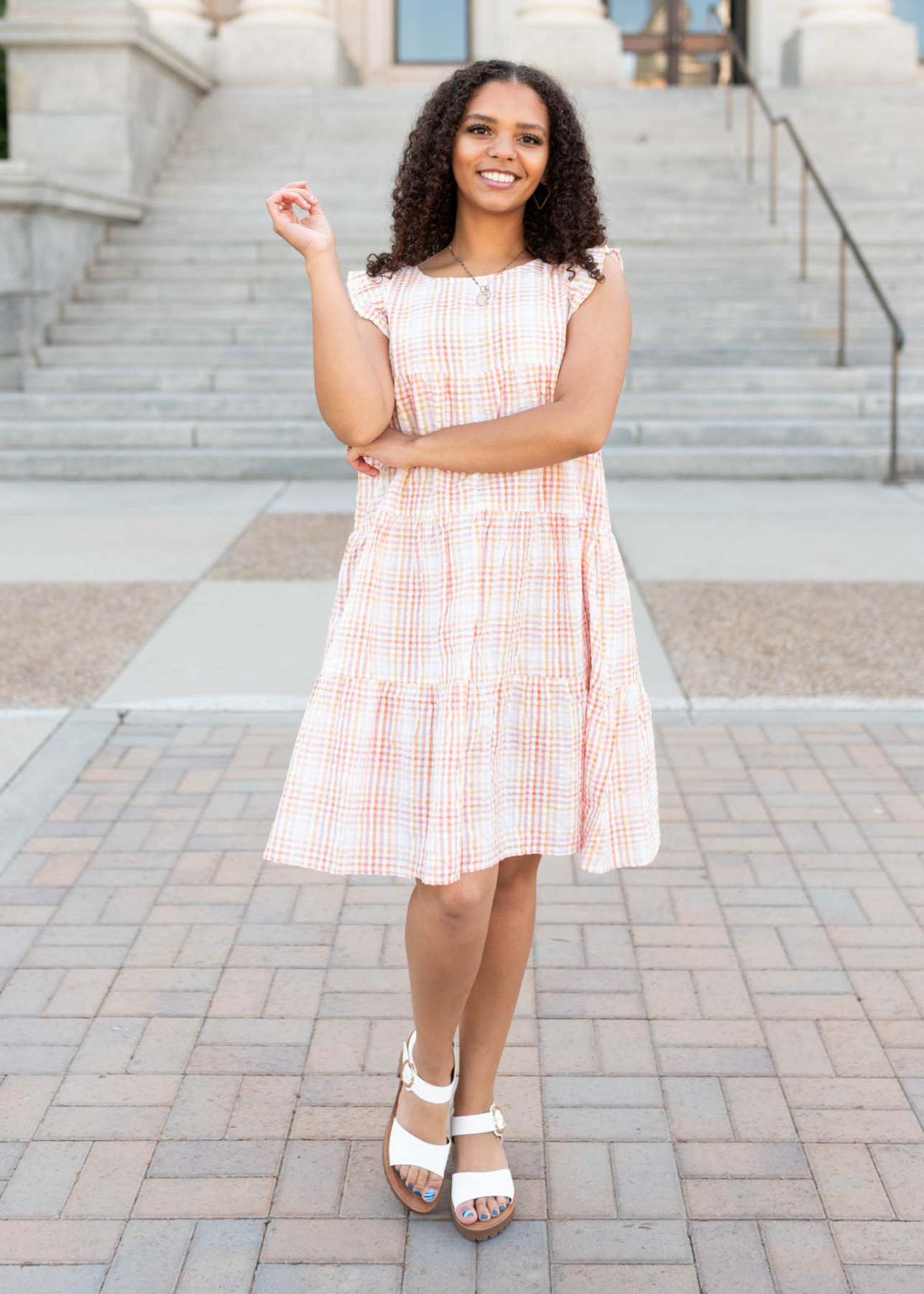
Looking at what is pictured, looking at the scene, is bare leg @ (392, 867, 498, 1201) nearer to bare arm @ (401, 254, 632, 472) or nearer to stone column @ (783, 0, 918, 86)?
bare arm @ (401, 254, 632, 472)

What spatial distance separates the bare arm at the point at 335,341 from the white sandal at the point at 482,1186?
1159 mm

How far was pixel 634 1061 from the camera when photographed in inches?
114

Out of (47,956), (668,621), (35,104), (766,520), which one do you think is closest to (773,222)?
(766,520)

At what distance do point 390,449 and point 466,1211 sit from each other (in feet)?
4.04

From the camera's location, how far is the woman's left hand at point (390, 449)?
230 cm

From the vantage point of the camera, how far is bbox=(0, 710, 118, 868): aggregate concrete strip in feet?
13.3

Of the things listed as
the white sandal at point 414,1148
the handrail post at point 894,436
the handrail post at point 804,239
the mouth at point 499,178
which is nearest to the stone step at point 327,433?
the handrail post at point 894,436

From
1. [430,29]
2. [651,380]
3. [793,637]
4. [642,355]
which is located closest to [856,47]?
[430,29]

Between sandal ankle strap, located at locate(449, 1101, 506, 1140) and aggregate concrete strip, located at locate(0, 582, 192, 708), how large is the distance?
118 inches

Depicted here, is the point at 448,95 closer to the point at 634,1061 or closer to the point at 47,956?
the point at 634,1061

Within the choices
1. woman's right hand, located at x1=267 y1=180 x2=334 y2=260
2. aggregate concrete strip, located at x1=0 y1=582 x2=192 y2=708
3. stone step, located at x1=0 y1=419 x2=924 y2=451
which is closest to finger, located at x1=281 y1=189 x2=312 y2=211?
woman's right hand, located at x1=267 y1=180 x2=334 y2=260

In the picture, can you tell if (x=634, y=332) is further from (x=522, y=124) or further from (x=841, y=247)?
(x=522, y=124)

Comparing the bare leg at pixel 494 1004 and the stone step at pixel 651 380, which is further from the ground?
the stone step at pixel 651 380

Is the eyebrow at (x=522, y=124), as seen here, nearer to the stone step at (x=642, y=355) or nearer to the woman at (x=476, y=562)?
the woman at (x=476, y=562)
